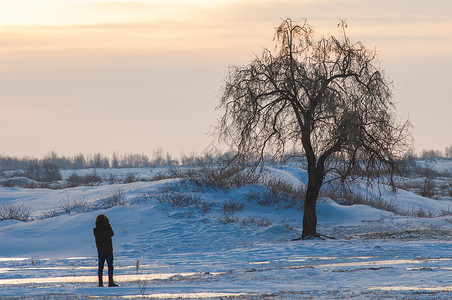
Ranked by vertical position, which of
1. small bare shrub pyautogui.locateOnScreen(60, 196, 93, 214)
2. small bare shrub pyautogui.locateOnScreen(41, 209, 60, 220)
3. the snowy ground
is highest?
small bare shrub pyautogui.locateOnScreen(60, 196, 93, 214)

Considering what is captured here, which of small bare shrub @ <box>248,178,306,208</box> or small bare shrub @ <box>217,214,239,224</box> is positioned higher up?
small bare shrub @ <box>248,178,306,208</box>

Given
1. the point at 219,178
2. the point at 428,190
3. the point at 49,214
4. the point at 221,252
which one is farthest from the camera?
the point at 428,190

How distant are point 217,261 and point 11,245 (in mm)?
10240

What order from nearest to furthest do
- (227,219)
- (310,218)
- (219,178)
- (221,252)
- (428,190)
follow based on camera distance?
1. (221,252)
2. (310,218)
3. (227,219)
4. (219,178)
5. (428,190)

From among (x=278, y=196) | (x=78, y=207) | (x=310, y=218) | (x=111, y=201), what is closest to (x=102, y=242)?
(x=310, y=218)

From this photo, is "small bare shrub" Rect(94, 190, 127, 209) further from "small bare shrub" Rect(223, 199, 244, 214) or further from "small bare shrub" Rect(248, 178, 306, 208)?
"small bare shrub" Rect(248, 178, 306, 208)

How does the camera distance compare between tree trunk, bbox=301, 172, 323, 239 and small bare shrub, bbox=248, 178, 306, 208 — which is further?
small bare shrub, bbox=248, 178, 306, 208

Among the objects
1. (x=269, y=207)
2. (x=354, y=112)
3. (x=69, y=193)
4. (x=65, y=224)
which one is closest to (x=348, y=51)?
(x=354, y=112)

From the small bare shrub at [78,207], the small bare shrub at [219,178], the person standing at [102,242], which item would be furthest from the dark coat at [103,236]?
the small bare shrub at [219,178]

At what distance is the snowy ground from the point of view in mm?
12266

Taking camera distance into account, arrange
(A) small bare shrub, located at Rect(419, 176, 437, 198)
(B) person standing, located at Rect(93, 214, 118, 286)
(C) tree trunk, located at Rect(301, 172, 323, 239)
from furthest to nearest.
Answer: (A) small bare shrub, located at Rect(419, 176, 437, 198) < (C) tree trunk, located at Rect(301, 172, 323, 239) < (B) person standing, located at Rect(93, 214, 118, 286)

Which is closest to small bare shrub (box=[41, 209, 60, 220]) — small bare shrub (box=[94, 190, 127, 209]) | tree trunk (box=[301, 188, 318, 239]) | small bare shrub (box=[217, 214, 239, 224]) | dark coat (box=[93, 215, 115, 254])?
small bare shrub (box=[94, 190, 127, 209])

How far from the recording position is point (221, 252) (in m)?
20.7

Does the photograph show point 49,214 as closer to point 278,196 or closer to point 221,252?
point 278,196
